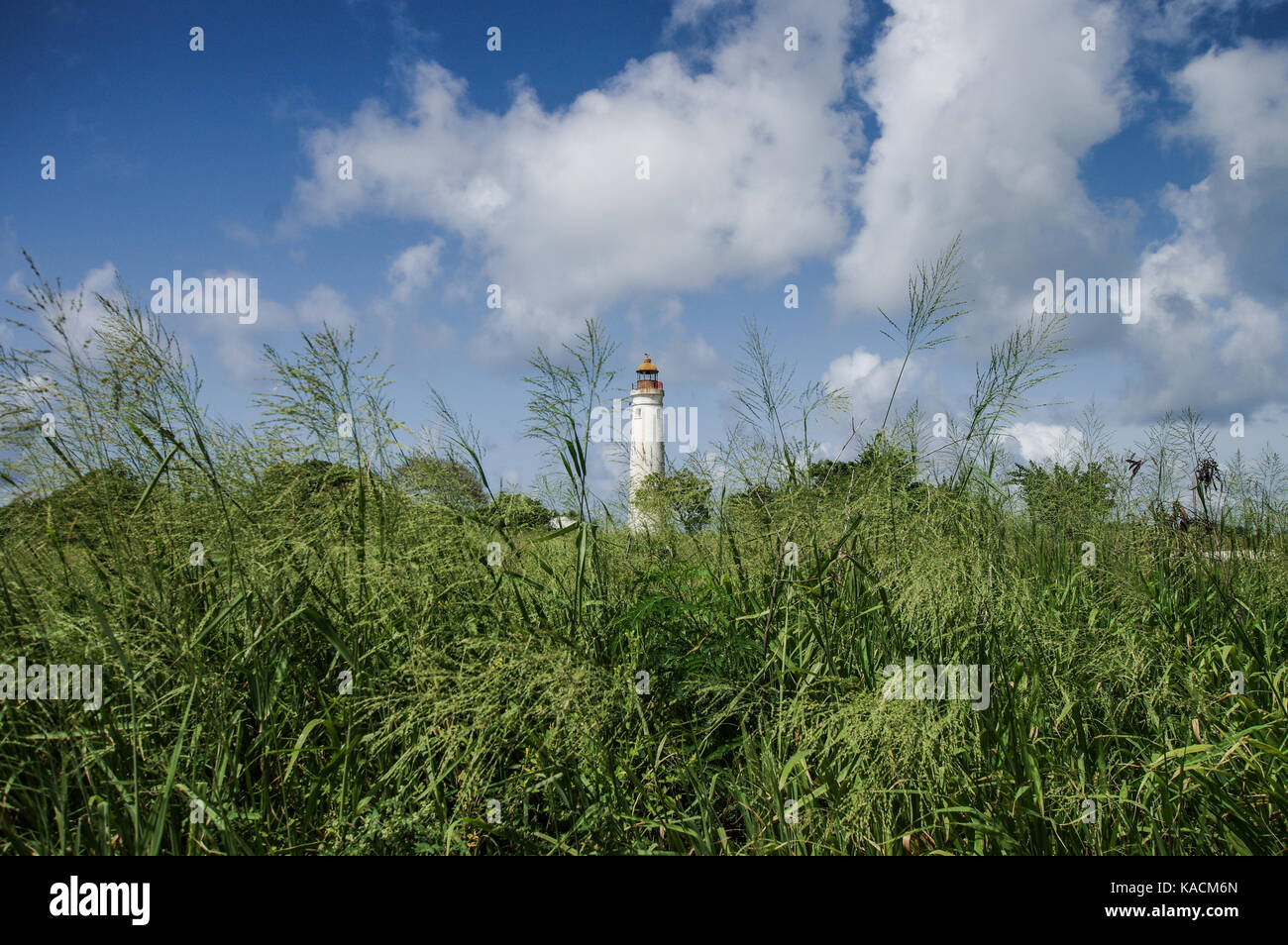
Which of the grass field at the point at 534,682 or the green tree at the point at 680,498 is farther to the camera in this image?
the green tree at the point at 680,498

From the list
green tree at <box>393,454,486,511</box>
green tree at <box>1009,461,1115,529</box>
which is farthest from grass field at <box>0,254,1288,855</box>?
green tree at <box>1009,461,1115,529</box>

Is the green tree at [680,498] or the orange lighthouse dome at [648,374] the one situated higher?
the orange lighthouse dome at [648,374]

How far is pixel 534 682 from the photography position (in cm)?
181

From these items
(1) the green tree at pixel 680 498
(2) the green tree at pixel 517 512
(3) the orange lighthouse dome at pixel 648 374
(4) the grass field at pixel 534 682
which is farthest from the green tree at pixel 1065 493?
(3) the orange lighthouse dome at pixel 648 374

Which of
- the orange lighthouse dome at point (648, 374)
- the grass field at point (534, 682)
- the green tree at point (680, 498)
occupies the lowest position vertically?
the grass field at point (534, 682)

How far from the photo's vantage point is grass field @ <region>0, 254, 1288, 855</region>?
1.83 meters

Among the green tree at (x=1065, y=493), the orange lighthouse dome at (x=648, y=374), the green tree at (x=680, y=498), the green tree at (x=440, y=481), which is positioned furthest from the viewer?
the orange lighthouse dome at (x=648, y=374)

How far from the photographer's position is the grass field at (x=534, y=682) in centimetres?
183

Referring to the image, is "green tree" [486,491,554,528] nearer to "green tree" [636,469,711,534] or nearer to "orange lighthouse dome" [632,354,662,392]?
"green tree" [636,469,711,534]

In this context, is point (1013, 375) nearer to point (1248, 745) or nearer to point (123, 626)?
point (1248, 745)

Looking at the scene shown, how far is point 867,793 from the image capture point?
5.90 ft

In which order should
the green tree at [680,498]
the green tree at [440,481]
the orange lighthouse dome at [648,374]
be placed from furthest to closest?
1. the orange lighthouse dome at [648,374]
2. the green tree at [680,498]
3. the green tree at [440,481]

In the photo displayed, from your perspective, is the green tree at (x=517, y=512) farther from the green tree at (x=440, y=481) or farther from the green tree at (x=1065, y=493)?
the green tree at (x=1065, y=493)

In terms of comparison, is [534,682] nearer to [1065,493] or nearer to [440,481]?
[440,481]
